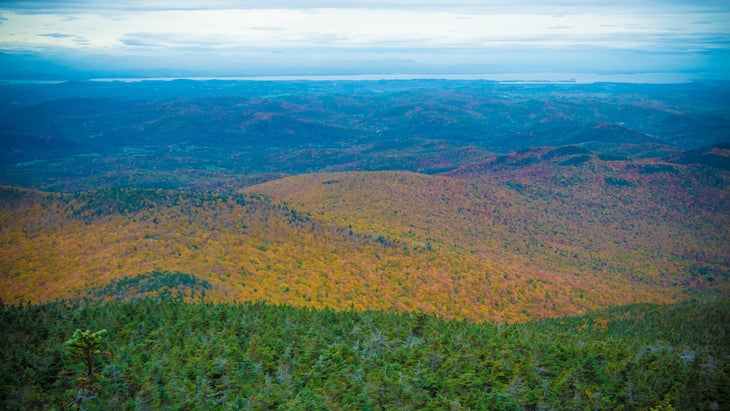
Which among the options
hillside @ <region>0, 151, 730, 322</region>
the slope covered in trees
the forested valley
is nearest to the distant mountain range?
hillside @ <region>0, 151, 730, 322</region>

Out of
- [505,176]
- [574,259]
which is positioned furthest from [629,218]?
[505,176]

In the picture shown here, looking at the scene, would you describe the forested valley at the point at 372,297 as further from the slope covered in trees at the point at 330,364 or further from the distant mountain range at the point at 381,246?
the distant mountain range at the point at 381,246

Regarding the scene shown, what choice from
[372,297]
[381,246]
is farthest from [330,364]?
[381,246]

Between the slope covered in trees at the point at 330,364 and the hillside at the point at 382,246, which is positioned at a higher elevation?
the slope covered in trees at the point at 330,364

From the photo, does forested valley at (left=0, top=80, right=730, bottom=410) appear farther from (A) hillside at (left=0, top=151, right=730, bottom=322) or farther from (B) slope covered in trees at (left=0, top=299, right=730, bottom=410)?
(A) hillside at (left=0, top=151, right=730, bottom=322)

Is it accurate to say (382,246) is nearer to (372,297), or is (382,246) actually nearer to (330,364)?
(372,297)

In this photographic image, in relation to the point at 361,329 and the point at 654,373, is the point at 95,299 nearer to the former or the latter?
the point at 361,329

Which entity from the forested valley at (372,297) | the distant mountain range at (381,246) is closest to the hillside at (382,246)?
the distant mountain range at (381,246)

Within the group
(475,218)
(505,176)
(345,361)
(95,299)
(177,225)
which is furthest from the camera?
(505,176)
